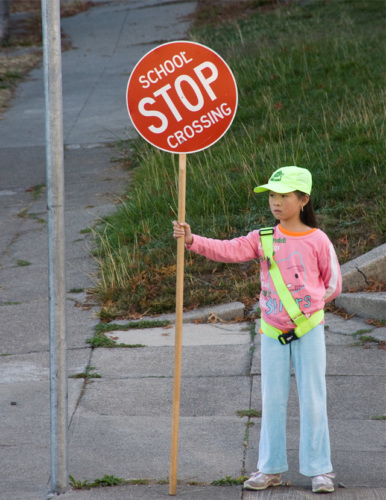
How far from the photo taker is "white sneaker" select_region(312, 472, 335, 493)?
4258 millimetres

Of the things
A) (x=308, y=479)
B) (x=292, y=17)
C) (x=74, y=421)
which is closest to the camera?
(x=308, y=479)

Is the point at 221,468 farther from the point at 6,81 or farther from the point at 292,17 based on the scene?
the point at 292,17

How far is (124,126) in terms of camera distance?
14.8 m

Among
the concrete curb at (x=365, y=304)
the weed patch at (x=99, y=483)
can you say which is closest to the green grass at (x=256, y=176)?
the concrete curb at (x=365, y=304)

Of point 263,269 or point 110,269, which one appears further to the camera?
point 110,269

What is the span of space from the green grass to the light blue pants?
3.08m

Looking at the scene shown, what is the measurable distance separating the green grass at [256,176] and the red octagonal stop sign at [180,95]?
3087mm

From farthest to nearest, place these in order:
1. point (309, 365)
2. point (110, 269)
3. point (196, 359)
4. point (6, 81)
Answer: point (6, 81) < point (110, 269) < point (196, 359) < point (309, 365)

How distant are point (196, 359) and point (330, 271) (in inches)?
89.4

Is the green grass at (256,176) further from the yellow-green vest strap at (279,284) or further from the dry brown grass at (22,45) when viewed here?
the dry brown grass at (22,45)

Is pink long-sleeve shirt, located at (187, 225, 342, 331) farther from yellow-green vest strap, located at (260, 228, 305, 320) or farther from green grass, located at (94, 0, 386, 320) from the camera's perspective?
green grass, located at (94, 0, 386, 320)

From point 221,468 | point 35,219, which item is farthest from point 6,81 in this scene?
point 221,468

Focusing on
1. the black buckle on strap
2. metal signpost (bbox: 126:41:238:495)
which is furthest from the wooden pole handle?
the black buckle on strap

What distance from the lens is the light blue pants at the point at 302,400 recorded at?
13.8ft
